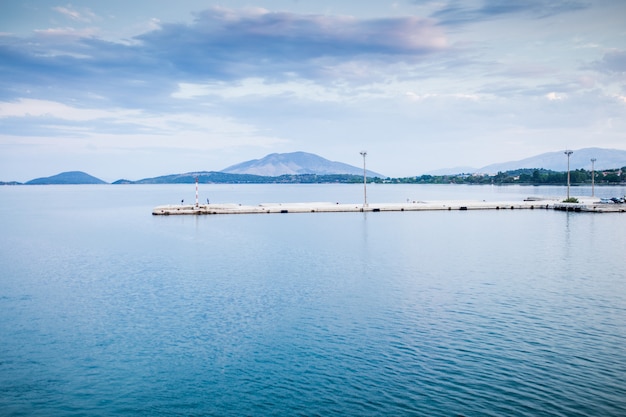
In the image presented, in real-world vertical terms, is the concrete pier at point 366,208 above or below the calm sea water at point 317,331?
above

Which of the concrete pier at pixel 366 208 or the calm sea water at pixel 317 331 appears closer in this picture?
the calm sea water at pixel 317 331

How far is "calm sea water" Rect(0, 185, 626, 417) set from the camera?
67.6 ft

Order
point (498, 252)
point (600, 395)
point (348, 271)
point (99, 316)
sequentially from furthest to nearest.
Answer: point (498, 252), point (348, 271), point (99, 316), point (600, 395)

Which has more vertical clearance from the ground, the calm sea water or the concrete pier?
the concrete pier

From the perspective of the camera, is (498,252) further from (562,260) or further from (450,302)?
(450,302)

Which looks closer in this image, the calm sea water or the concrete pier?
the calm sea water

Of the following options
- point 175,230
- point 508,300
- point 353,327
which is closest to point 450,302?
point 508,300

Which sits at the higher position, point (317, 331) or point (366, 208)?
point (366, 208)

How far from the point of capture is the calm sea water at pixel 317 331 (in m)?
20.6

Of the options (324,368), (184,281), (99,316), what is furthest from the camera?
(184,281)

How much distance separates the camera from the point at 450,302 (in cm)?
3428

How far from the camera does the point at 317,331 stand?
28.9 meters

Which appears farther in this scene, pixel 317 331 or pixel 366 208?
pixel 366 208

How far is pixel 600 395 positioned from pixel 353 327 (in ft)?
42.3
